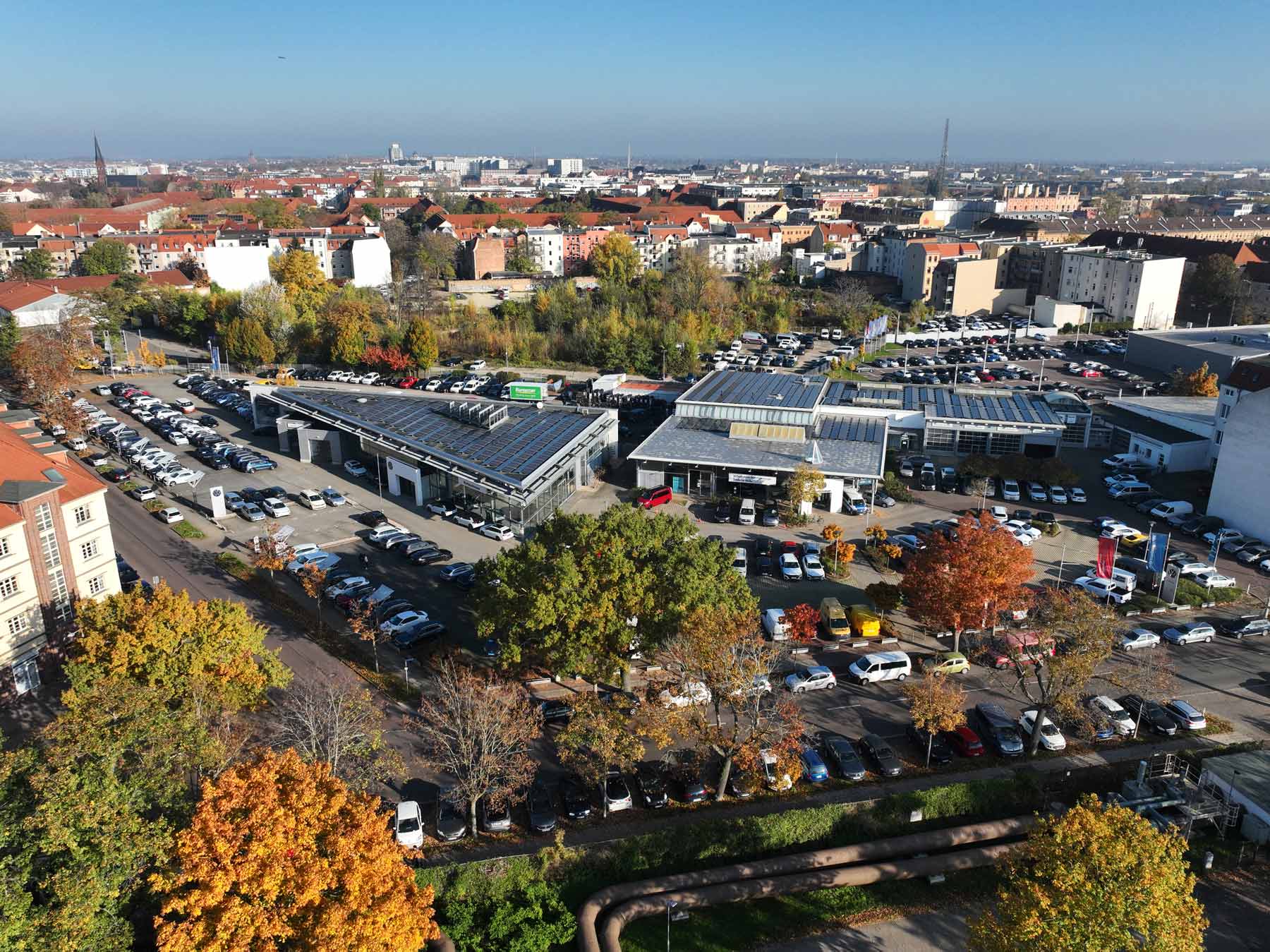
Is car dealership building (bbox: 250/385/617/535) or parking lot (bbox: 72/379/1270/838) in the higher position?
car dealership building (bbox: 250/385/617/535)

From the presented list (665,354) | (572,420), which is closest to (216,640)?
(572,420)

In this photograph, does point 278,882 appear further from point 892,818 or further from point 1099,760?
point 1099,760

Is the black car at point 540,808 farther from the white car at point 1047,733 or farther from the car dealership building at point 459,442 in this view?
the car dealership building at point 459,442

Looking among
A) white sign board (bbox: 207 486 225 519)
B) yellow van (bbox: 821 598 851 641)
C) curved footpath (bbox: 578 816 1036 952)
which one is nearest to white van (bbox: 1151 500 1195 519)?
yellow van (bbox: 821 598 851 641)

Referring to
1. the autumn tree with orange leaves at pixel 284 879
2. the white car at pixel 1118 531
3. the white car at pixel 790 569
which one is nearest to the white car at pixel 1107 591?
the white car at pixel 1118 531

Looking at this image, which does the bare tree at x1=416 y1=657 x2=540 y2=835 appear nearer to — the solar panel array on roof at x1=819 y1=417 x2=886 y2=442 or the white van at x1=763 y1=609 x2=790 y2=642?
the white van at x1=763 y1=609 x2=790 y2=642

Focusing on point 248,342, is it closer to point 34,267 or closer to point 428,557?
point 428,557
